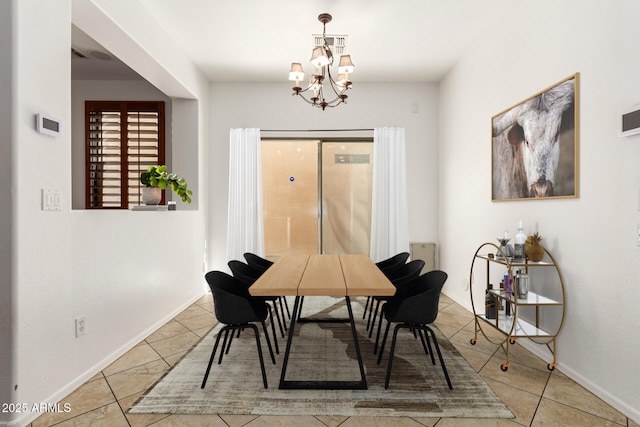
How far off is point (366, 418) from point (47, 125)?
8.33 ft

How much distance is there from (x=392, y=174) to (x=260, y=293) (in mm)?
3516

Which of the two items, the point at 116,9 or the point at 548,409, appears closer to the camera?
the point at 548,409

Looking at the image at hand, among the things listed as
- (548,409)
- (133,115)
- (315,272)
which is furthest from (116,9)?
(548,409)

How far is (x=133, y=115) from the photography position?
4965 millimetres

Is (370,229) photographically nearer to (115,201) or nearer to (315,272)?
(315,272)

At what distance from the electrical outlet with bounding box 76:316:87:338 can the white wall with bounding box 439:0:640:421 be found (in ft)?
11.3

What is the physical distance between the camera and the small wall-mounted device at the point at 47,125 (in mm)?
2059

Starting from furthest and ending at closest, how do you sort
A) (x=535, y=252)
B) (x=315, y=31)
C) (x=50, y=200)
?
(x=315, y=31) < (x=535, y=252) < (x=50, y=200)

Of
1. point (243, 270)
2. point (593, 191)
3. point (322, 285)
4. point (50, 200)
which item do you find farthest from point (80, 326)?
point (593, 191)

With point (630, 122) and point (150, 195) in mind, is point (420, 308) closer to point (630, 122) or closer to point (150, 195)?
point (630, 122)

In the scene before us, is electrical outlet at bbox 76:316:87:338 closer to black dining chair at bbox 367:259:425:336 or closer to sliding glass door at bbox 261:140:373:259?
black dining chair at bbox 367:259:425:336

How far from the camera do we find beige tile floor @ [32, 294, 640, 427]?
6.57 feet

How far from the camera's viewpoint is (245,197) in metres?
5.16

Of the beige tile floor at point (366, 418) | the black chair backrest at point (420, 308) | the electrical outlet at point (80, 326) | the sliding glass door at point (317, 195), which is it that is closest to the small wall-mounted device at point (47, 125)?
the electrical outlet at point (80, 326)
